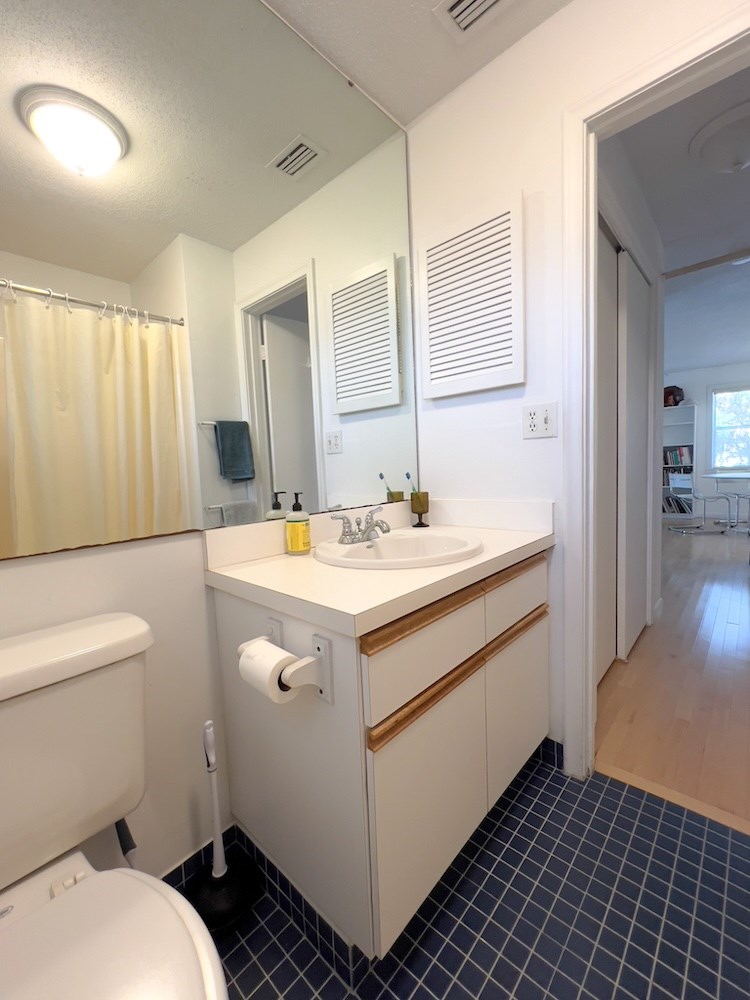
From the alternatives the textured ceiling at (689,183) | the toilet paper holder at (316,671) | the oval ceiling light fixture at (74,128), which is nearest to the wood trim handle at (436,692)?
the toilet paper holder at (316,671)

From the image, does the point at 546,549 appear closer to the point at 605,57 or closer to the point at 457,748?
the point at 457,748

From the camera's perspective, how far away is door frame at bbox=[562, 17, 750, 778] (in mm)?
1071

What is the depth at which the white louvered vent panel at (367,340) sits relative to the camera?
61.9 inches

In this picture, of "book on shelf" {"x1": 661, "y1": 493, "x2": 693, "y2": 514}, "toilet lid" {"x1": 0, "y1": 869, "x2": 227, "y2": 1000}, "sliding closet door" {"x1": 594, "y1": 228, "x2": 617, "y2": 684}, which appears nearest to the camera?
"toilet lid" {"x1": 0, "y1": 869, "x2": 227, "y2": 1000}

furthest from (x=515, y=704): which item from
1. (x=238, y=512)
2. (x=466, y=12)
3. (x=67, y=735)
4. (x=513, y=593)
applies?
(x=466, y=12)

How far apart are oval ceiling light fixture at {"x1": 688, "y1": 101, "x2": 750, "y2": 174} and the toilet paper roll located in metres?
2.57

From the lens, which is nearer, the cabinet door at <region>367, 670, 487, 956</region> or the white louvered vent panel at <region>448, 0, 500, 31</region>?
the cabinet door at <region>367, 670, 487, 956</region>

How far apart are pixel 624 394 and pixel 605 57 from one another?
1.29 metres

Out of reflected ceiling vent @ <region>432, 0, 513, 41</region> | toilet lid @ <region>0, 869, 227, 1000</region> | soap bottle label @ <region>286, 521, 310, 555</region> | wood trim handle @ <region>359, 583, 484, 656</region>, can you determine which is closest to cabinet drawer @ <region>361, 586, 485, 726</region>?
wood trim handle @ <region>359, 583, 484, 656</region>

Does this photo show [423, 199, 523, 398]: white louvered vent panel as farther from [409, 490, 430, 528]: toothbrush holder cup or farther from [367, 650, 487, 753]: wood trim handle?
[367, 650, 487, 753]: wood trim handle

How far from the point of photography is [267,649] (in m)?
0.81

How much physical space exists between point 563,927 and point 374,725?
2.34ft

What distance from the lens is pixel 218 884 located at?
1017mm

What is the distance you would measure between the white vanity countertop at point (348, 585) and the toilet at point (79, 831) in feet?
0.81
